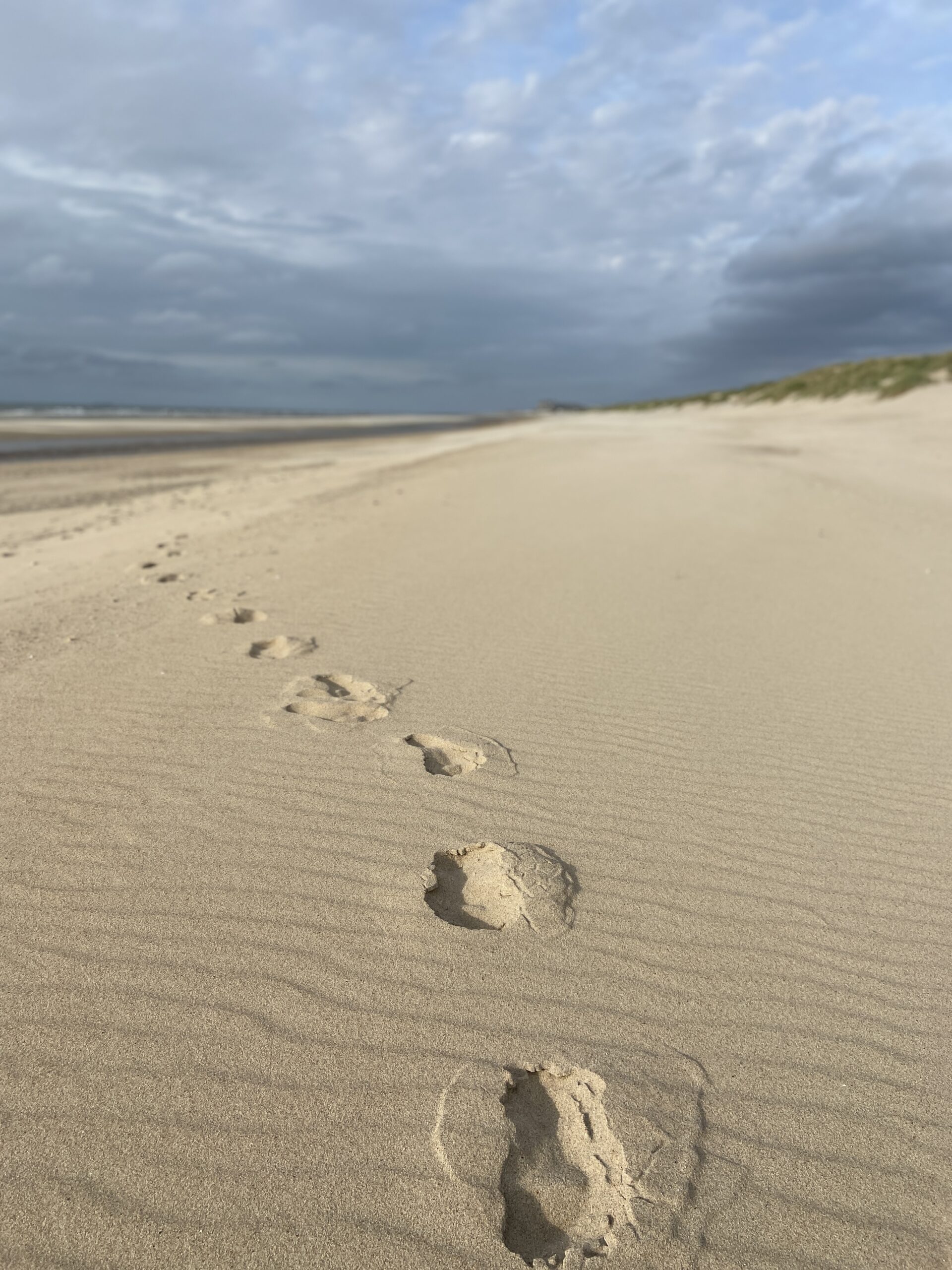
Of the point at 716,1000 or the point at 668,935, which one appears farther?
the point at 668,935

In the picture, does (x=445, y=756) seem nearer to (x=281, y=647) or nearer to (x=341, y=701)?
(x=341, y=701)

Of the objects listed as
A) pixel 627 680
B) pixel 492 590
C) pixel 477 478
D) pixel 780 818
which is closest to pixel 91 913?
pixel 780 818

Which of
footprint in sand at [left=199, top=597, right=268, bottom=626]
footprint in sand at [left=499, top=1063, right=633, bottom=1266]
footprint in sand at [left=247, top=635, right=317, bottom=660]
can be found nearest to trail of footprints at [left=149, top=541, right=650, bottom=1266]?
footprint in sand at [left=499, top=1063, right=633, bottom=1266]

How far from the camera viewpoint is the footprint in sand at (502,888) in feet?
8.39

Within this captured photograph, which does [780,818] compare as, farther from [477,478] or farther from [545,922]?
[477,478]

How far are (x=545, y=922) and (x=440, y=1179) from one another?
0.88 metres

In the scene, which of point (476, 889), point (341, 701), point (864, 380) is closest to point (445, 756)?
point (341, 701)

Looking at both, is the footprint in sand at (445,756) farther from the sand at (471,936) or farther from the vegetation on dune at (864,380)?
the vegetation on dune at (864,380)

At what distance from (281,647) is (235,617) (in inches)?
30.0

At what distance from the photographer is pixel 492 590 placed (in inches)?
253

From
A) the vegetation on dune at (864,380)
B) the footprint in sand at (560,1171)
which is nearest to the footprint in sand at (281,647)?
the footprint in sand at (560,1171)

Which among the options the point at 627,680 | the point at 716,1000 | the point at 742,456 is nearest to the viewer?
the point at 716,1000

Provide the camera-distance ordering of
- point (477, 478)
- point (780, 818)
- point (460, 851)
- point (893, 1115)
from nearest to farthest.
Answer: point (893, 1115) → point (460, 851) → point (780, 818) → point (477, 478)

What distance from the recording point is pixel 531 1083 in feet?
6.55
